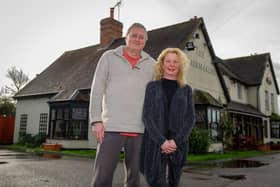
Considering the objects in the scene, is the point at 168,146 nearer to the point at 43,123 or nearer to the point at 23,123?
the point at 43,123

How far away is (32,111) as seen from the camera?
18312 millimetres

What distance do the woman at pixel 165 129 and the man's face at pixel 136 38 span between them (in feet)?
1.12

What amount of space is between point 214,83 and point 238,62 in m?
11.8

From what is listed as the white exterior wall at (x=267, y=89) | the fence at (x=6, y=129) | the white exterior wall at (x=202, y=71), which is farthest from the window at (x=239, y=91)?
the fence at (x=6, y=129)

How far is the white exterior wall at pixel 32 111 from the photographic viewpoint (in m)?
17.7

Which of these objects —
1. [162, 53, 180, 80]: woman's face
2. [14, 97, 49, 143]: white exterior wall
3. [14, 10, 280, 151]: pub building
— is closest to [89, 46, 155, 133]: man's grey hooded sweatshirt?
[162, 53, 180, 80]: woman's face

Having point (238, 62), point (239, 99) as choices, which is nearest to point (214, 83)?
point (239, 99)

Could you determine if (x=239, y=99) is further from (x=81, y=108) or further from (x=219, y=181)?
(x=219, y=181)

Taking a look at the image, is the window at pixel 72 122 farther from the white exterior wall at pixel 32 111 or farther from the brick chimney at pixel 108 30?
→ the brick chimney at pixel 108 30

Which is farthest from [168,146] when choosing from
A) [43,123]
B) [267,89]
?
[267,89]

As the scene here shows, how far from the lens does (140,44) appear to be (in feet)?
9.11

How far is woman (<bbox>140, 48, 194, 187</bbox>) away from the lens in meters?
2.53

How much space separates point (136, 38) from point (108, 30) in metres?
17.8

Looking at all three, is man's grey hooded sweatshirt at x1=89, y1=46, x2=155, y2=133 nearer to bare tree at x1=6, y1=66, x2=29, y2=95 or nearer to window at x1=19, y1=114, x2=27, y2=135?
window at x1=19, y1=114, x2=27, y2=135
